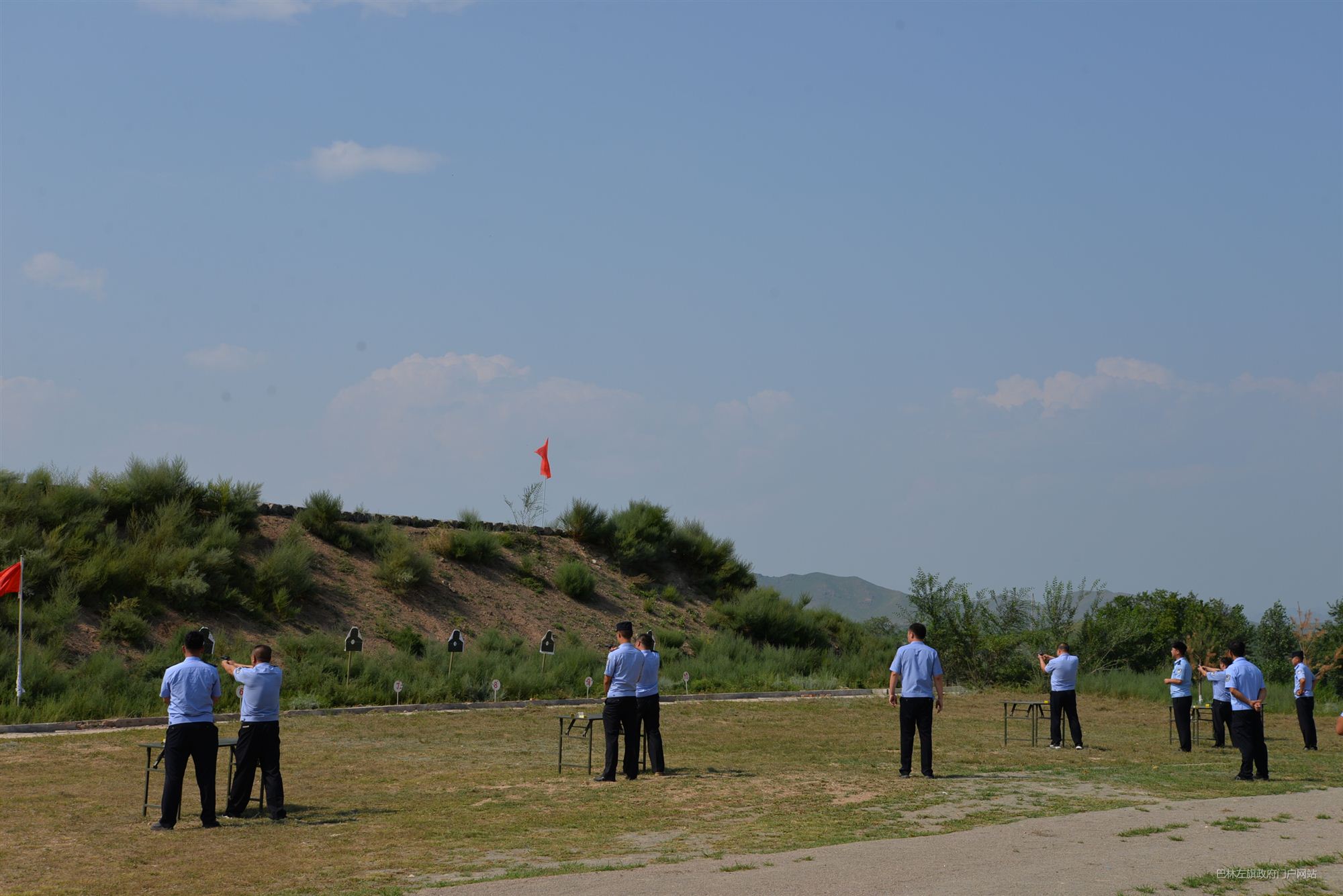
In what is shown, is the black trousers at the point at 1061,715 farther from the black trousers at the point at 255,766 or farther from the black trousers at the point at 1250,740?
the black trousers at the point at 255,766

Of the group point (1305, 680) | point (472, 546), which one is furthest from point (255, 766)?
point (472, 546)

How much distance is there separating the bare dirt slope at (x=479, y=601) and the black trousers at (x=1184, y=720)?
58.6ft

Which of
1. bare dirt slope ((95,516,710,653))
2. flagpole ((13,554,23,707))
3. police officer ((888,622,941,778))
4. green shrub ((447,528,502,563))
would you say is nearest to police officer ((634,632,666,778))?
police officer ((888,622,941,778))

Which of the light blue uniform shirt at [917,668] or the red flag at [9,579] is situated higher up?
the red flag at [9,579]

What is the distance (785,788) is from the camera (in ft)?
42.2

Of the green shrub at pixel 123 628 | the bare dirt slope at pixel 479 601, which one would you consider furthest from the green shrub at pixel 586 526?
the green shrub at pixel 123 628

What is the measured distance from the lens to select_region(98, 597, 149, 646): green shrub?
24875 millimetres

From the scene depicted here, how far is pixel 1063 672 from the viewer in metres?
17.4

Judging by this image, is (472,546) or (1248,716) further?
(472,546)

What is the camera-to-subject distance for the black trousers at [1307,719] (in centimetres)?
1791

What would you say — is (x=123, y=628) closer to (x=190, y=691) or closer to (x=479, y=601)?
(x=479, y=601)

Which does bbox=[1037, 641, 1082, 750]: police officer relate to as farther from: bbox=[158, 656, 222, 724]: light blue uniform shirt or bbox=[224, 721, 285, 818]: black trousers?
bbox=[158, 656, 222, 724]: light blue uniform shirt

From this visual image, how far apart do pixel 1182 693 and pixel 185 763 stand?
1324 centimetres

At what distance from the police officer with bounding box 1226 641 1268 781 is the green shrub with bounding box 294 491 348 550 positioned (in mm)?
24482
